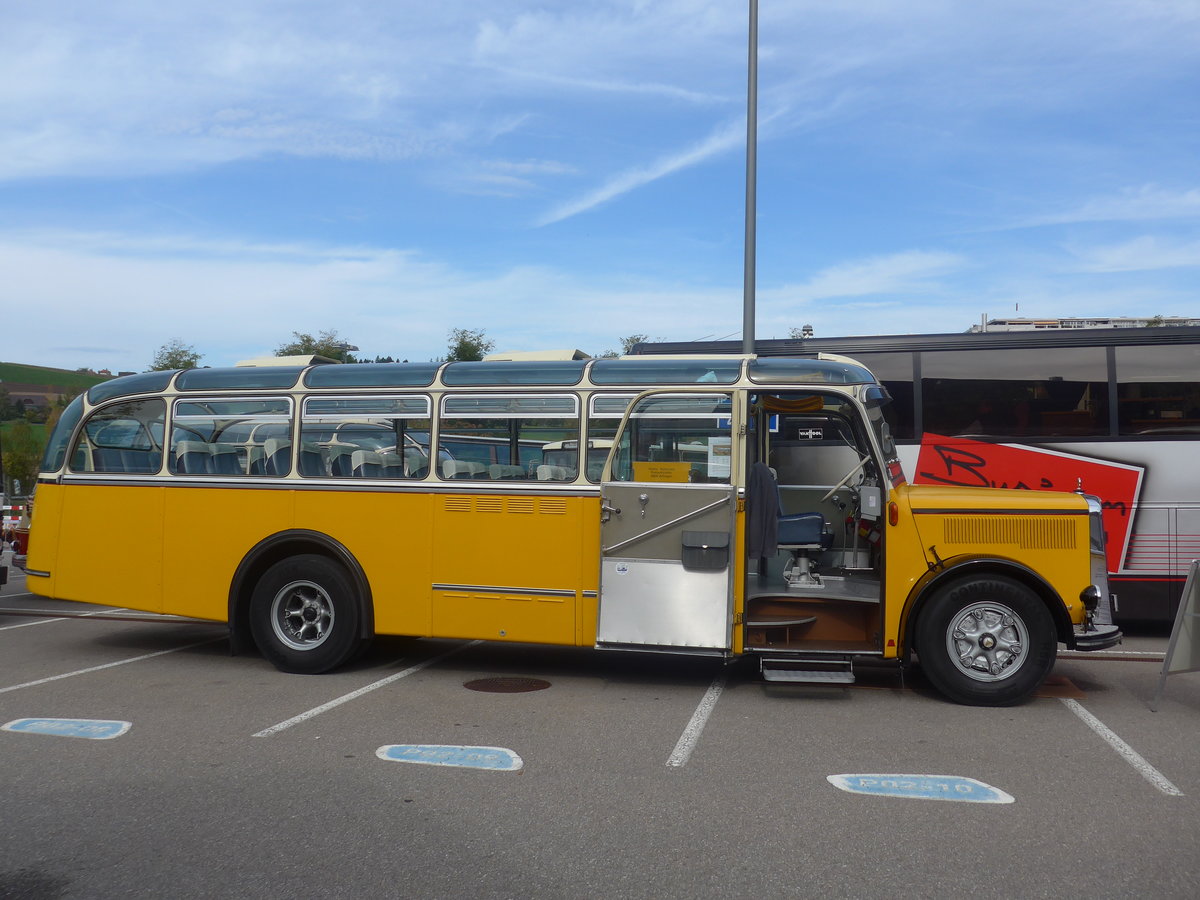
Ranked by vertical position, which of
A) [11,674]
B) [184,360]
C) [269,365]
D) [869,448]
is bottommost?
[11,674]

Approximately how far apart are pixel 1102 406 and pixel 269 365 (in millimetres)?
8462

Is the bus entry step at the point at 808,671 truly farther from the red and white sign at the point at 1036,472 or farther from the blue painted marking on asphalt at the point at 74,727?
the blue painted marking on asphalt at the point at 74,727

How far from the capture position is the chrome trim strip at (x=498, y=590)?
8.00 meters

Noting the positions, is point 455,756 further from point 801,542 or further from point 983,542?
point 983,542

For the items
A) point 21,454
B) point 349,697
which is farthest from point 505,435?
point 21,454

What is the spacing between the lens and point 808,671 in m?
7.49

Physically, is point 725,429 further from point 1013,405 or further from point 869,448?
point 1013,405

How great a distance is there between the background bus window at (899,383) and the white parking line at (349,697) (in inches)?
210

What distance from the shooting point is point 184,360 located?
148 ft

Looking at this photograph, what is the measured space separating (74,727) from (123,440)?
3.41 meters

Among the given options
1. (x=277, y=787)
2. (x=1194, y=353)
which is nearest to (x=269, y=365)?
(x=277, y=787)

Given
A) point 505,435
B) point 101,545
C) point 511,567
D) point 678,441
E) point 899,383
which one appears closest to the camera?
point 678,441

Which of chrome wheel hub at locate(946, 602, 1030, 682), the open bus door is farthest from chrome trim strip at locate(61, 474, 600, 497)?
Answer: chrome wheel hub at locate(946, 602, 1030, 682)

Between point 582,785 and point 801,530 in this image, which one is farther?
point 801,530
